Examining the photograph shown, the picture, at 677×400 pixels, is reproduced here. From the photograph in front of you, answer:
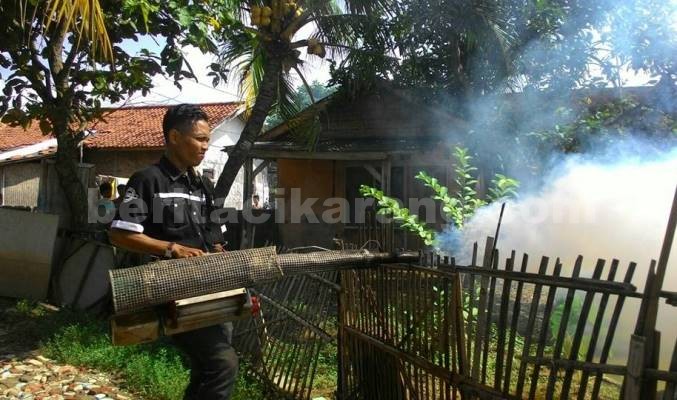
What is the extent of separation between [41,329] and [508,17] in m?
9.02

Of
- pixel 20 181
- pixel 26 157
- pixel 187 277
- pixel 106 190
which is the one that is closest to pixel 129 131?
pixel 26 157

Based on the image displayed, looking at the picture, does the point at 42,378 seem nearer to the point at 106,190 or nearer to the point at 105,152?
the point at 106,190

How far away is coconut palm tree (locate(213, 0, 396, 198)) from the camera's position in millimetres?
7930

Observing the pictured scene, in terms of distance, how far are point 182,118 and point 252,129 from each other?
5285mm

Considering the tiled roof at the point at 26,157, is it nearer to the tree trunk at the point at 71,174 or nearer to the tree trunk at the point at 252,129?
the tree trunk at the point at 71,174

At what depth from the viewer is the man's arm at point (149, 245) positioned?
8.46 feet

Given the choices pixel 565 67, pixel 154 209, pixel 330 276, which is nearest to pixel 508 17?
pixel 565 67

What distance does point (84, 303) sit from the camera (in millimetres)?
8008

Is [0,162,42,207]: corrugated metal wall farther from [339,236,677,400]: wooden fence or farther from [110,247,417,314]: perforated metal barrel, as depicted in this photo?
[110,247,417,314]: perforated metal barrel

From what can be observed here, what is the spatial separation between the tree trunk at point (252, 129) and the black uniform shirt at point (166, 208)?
498 cm

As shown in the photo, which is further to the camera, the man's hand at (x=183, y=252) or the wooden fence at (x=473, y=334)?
the man's hand at (x=183, y=252)

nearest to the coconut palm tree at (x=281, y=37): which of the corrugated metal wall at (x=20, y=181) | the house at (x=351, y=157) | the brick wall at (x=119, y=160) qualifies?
the house at (x=351, y=157)

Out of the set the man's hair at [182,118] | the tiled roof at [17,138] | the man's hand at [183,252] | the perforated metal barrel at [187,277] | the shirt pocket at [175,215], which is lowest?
the perforated metal barrel at [187,277]

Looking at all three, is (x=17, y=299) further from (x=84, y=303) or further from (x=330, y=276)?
(x=330, y=276)
